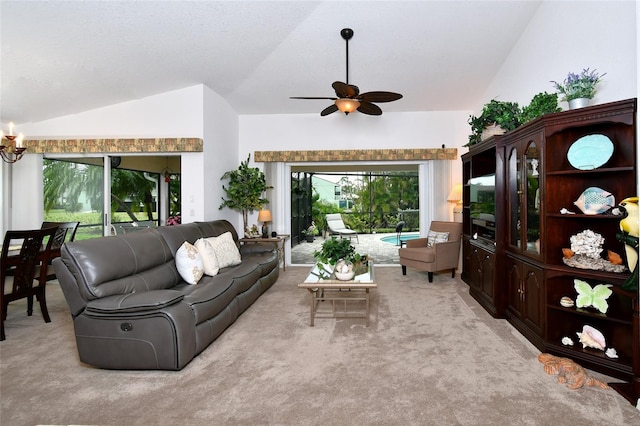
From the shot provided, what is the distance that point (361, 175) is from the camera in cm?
764

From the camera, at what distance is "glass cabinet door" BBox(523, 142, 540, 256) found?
9.30 ft

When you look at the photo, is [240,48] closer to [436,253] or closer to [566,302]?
[436,253]

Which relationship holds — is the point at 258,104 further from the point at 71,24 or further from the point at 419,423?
the point at 419,423

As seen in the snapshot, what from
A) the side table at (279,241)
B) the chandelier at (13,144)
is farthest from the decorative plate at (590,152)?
the chandelier at (13,144)

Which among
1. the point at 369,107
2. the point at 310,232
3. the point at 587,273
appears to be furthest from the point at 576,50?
the point at 310,232

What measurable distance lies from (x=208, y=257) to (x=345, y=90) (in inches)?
88.1

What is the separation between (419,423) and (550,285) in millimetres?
1663

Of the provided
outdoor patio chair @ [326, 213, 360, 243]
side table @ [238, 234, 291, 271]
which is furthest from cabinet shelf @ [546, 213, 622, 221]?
outdoor patio chair @ [326, 213, 360, 243]

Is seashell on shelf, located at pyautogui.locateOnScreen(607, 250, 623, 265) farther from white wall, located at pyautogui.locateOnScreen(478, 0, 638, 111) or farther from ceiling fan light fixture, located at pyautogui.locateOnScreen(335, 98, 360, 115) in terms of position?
ceiling fan light fixture, located at pyautogui.locateOnScreen(335, 98, 360, 115)

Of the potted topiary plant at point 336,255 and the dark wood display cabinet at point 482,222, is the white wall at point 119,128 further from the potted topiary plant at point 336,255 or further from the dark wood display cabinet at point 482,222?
the dark wood display cabinet at point 482,222

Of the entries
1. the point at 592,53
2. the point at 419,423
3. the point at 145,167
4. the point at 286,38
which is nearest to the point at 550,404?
the point at 419,423

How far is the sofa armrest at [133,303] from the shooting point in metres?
2.33

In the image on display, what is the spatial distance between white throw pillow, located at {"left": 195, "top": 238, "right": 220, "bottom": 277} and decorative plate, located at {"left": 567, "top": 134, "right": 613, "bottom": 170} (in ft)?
11.2

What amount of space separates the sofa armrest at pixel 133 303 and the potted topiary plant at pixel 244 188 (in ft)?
10.0
